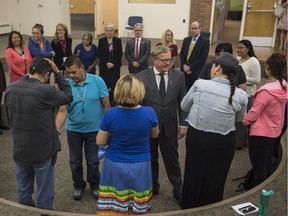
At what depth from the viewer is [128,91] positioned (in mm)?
1979

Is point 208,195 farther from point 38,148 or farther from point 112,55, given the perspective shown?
point 112,55

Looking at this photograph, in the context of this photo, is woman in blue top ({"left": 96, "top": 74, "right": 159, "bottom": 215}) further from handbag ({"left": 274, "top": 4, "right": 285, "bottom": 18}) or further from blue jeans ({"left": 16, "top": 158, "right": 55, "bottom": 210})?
handbag ({"left": 274, "top": 4, "right": 285, "bottom": 18})

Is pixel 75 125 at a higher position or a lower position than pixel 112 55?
lower

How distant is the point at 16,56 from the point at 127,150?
8.86 ft

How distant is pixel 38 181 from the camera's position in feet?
7.99

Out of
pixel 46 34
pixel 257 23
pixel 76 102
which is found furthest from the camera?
pixel 46 34

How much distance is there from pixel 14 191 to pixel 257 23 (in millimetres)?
7358

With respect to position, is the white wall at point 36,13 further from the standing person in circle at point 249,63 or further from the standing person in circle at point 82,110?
the standing person in circle at point 82,110

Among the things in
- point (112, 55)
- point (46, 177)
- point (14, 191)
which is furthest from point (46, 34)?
point (46, 177)

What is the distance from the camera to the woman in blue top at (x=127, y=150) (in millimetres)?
2027

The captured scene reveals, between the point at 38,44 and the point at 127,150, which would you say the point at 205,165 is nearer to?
the point at 127,150

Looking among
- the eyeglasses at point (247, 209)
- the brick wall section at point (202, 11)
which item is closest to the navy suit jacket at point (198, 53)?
the eyeglasses at point (247, 209)

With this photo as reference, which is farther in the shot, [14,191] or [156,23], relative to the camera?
[156,23]

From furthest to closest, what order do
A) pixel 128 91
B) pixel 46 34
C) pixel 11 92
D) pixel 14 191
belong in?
pixel 46 34 → pixel 14 191 → pixel 11 92 → pixel 128 91
